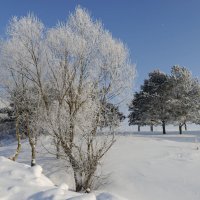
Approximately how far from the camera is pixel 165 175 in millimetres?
15203

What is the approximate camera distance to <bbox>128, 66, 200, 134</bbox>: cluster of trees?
111 feet

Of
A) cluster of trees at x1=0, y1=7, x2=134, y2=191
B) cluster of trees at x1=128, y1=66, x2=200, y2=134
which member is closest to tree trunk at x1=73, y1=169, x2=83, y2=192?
cluster of trees at x1=0, y1=7, x2=134, y2=191

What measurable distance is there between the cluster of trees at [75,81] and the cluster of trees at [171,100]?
54.8 ft

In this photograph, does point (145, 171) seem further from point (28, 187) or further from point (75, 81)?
point (28, 187)

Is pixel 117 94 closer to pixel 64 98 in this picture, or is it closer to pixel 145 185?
pixel 64 98

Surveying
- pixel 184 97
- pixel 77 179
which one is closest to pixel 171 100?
pixel 184 97

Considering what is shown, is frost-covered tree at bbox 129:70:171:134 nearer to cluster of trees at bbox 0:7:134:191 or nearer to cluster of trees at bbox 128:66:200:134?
cluster of trees at bbox 128:66:200:134

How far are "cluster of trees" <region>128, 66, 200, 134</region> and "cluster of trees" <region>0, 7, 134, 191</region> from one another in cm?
1669

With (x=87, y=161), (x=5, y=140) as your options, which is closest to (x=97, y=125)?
(x=87, y=161)

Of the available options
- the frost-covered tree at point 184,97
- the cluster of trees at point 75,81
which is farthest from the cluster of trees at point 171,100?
the cluster of trees at point 75,81

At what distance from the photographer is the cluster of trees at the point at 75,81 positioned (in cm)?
1542

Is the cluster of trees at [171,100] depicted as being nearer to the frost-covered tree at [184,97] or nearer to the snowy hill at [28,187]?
the frost-covered tree at [184,97]

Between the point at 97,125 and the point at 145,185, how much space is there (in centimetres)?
335

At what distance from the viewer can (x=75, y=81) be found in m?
16.7
